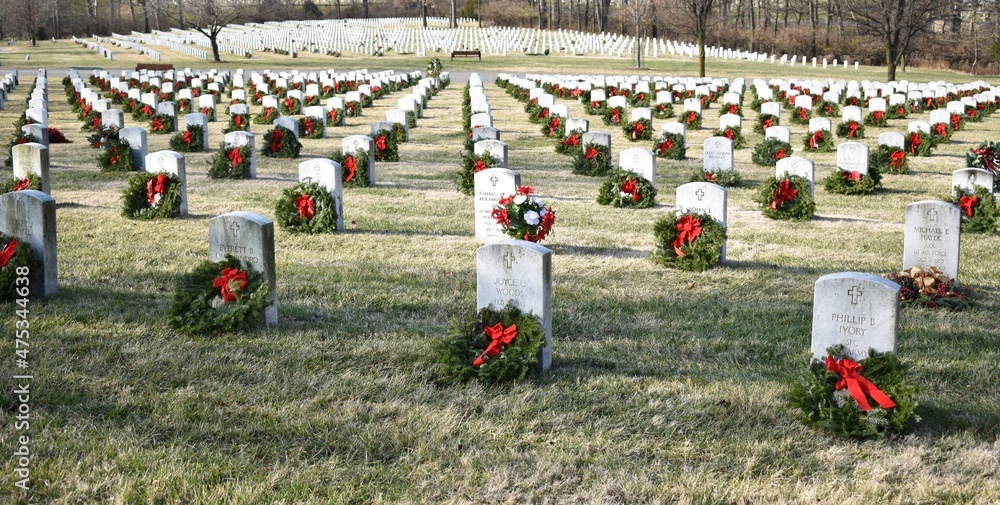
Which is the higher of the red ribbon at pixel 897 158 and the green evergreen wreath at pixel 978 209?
the red ribbon at pixel 897 158

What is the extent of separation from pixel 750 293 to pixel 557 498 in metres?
4.75

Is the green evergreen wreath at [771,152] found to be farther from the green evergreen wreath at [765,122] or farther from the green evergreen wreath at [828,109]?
the green evergreen wreath at [828,109]

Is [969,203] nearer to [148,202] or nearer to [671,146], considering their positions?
[671,146]

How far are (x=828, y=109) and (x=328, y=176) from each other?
20811 mm

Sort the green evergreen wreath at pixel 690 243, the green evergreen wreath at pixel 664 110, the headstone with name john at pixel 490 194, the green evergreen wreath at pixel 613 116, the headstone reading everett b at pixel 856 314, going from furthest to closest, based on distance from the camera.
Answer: the green evergreen wreath at pixel 664 110, the green evergreen wreath at pixel 613 116, the headstone with name john at pixel 490 194, the green evergreen wreath at pixel 690 243, the headstone reading everett b at pixel 856 314

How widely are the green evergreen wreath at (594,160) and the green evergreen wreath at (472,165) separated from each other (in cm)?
305

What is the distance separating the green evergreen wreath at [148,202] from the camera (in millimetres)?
12320

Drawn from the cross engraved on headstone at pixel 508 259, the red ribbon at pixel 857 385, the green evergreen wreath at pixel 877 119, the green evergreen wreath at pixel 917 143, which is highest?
the green evergreen wreath at pixel 877 119

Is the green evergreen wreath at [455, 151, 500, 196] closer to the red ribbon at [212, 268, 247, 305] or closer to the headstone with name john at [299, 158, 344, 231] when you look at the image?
the headstone with name john at [299, 158, 344, 231]

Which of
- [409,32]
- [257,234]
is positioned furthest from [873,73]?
[257,234]

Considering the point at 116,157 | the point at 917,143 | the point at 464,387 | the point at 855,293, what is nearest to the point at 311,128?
the point at 116,157

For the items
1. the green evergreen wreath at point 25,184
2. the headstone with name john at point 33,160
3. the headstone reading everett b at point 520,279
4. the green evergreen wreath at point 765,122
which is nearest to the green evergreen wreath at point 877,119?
the green evergreen wreath at point 765,122

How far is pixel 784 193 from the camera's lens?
41.2 ft

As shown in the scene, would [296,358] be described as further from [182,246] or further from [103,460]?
[182,246]
